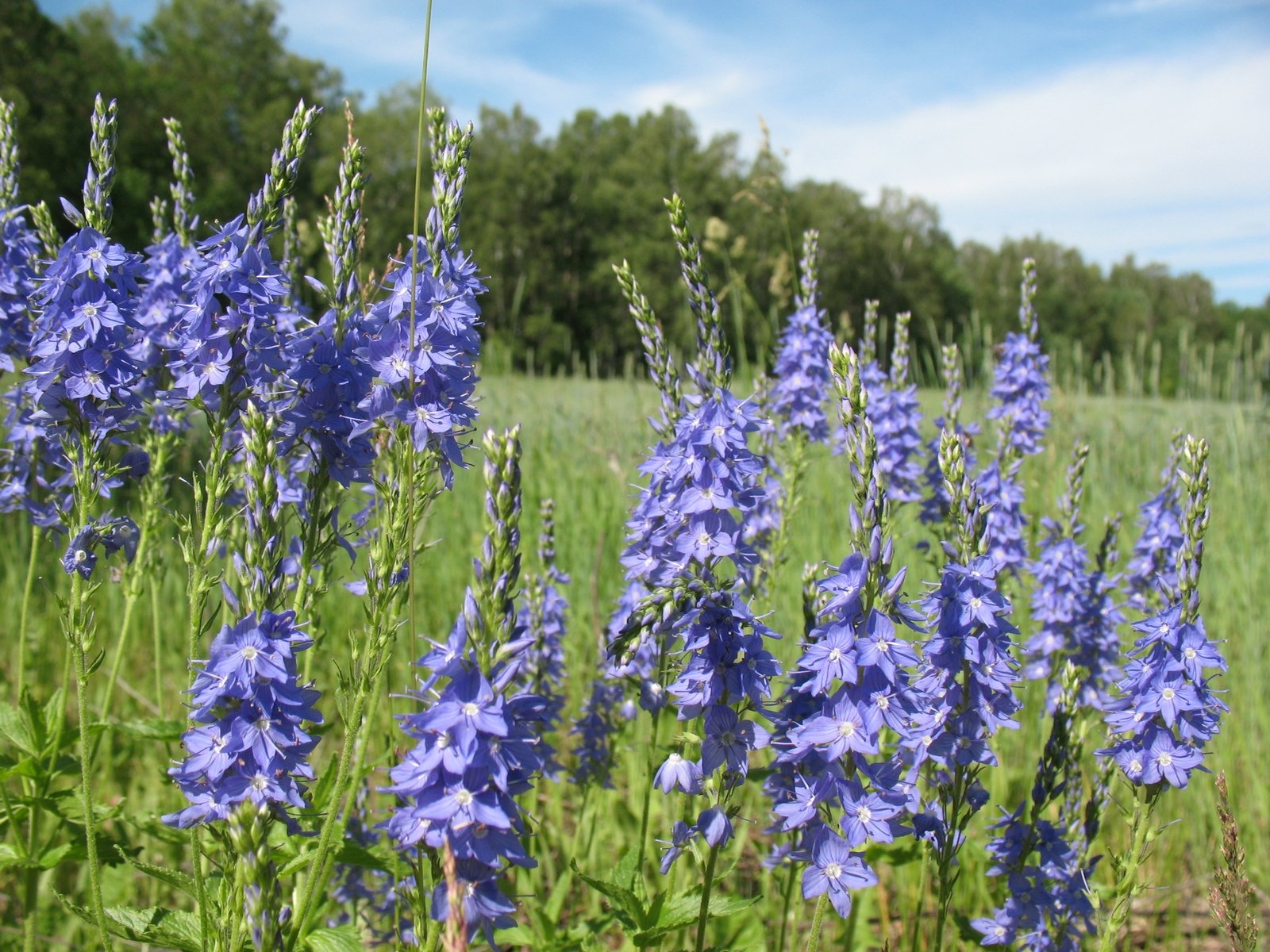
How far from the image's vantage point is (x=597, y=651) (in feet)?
17.3

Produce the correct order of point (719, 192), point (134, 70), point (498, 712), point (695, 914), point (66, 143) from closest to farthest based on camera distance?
point (498, 712)
point (695, 914)
point (66, 143)
point (134, 70)
point (719, 192)

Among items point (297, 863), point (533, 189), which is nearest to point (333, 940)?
point (297, 863)

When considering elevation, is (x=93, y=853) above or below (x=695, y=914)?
above

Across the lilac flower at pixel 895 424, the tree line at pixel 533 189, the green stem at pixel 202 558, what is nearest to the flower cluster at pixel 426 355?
the green stem at pixel 202 558

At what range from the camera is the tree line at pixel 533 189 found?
87.5 ft

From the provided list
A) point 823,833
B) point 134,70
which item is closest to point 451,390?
point 823,833

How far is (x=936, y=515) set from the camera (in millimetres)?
4848

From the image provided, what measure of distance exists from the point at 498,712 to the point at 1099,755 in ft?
6.67

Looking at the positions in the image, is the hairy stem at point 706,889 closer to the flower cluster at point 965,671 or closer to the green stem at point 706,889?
the green stem at point 706,889

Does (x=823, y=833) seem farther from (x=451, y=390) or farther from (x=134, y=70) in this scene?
(x=134, y=70)

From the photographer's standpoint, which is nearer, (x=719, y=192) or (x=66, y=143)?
(x=66, y=143)

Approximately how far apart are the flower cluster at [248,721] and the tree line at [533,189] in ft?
78.0

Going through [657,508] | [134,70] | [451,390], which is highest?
[134,70]

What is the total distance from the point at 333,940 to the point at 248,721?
2.53 ft
